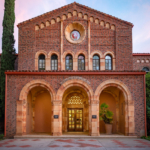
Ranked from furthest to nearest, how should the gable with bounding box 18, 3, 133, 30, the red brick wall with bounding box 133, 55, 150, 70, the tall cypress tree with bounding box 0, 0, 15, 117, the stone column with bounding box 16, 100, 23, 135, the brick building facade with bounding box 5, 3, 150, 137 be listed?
the red brick wall with bounding box 133, 55, 150, 70
the tall cypress tree with bounding box 0, 0, 15, 117
the gable with bounding box 18, 3, 133, 30
the brick building facade with bounding box 5, 3, 150, 137
the stone column with bounding box 16, 100, 23, 135

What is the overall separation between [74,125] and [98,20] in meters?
10.7

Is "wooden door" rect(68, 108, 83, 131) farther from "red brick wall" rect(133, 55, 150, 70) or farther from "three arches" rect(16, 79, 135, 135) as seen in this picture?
"red brick wall" rect(133, 55, 150, 70)

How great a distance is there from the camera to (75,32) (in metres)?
19.2

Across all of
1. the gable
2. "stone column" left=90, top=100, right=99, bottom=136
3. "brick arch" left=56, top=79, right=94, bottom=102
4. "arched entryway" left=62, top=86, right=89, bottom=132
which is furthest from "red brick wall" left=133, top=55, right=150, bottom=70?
"stone column" left=90, top=100, right=99, bottom=136

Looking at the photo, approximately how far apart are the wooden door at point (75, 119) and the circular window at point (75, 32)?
6.81 meters

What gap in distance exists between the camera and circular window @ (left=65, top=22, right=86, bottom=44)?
18766 mm

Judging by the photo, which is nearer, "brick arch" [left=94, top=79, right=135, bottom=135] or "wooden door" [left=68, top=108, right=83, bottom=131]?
"brick arch" [left=94, top=79, right=135, bottom=135]

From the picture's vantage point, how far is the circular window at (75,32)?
61.6 ft

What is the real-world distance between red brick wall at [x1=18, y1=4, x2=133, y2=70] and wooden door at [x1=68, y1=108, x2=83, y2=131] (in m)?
5.70

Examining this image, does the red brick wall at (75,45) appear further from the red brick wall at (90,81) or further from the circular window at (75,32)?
the red brick wall at (90,81)

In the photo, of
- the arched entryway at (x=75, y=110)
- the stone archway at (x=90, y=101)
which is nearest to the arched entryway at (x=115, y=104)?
the arched entryway at (x=75, y=110)

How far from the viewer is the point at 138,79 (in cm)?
1542

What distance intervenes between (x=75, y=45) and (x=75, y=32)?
150 centimetres

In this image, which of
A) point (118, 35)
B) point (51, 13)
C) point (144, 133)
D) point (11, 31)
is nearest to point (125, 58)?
point (118, 35)
